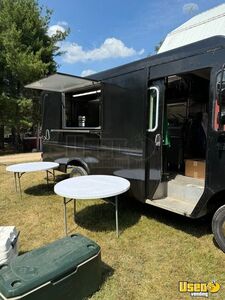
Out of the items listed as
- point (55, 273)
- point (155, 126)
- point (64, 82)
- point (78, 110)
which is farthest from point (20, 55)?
point (55, 273)

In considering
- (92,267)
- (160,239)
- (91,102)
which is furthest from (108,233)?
(91,102)

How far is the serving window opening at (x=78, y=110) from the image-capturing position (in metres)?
5.68

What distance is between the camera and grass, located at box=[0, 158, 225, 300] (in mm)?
2779

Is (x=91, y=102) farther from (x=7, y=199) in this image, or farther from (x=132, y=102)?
(x=7, y=199)

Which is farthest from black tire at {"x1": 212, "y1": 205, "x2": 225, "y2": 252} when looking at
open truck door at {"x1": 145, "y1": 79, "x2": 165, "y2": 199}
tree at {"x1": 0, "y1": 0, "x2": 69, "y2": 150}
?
tree at {"x1": 0, "y1": 0, "x2": 69, "y2": 150}

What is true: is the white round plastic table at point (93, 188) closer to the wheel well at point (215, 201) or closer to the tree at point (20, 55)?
the wheel well at point (215, 201)

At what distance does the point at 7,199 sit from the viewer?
228 inches

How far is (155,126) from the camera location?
154 inches

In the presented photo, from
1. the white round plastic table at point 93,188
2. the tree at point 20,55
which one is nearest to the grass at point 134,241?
the white round plastic table at point 93,188

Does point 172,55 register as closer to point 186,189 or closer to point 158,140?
point 158,140

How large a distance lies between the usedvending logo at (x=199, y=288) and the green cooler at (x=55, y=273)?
0.86 m

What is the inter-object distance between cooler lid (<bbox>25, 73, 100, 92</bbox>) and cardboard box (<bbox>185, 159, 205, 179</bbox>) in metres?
2.15

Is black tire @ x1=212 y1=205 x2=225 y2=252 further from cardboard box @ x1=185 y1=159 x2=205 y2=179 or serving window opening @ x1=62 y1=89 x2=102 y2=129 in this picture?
serving window opening @ x1=62 y1=89 x2=102 y2=129

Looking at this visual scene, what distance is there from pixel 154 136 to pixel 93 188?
116cm
